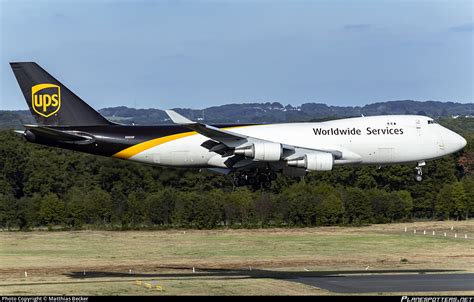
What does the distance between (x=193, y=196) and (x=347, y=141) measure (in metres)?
45.1

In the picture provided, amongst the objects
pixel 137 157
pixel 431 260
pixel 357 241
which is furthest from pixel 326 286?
pixel 357 241

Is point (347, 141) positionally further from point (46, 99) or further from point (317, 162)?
point (46, 99)

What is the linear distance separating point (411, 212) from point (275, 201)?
61.3 ft

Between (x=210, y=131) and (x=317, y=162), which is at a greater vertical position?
(x=210, y=131)

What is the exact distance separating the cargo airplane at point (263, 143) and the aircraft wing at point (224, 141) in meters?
0.06

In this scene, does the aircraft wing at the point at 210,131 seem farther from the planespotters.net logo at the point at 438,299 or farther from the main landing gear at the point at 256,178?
the planespotters.net logo at the point at 438,299

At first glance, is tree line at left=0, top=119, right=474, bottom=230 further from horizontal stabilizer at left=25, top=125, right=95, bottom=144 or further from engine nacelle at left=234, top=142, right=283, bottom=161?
engine nacelle at left=234, top=142, right=283, bottom=161

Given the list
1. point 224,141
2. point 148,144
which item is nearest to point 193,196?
point 148,144

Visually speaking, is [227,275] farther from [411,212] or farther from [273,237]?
[411,212]

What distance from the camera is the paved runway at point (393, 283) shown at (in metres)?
55.8

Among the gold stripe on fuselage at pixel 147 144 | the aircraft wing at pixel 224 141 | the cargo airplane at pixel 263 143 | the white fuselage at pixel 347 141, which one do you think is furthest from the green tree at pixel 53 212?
the aircraft wing at pixel 224 141

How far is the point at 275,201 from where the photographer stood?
109688 millimetres

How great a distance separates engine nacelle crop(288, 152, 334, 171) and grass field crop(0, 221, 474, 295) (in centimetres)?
716

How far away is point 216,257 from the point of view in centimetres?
8156
